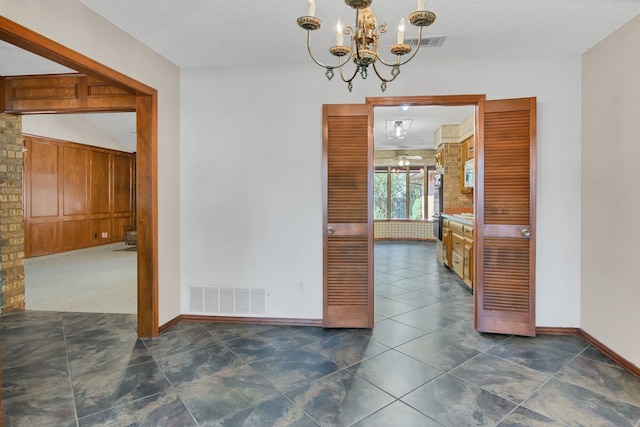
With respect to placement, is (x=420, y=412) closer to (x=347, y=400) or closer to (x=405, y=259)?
(x=347, y=400)

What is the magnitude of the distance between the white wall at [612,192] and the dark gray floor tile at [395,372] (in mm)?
1555

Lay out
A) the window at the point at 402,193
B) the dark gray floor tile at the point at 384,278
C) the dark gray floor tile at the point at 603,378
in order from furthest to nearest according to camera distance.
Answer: the window at the point at 402,193 → the dark gray floor tile at the point at 384,278 → the dark gray floor tile at the point at 603,378

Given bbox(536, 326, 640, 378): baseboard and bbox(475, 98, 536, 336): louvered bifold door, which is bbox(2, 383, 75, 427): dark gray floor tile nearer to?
bbox(475, 98, 536, 336): louvered bifold door

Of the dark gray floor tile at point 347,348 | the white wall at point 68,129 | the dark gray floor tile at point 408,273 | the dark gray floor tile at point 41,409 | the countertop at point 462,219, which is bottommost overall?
the dark gray floor tile at point 41,409

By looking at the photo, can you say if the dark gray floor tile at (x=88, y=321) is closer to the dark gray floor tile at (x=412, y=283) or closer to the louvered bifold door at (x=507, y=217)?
the dark gray floor tile at (x=412, y=283)

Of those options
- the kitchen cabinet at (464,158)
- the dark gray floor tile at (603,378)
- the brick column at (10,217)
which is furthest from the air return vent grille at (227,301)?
the kitchen cabinet at (464,158)

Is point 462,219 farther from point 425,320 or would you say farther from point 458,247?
point 425,320

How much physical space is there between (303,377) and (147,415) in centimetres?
101

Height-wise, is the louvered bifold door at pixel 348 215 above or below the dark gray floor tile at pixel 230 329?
above

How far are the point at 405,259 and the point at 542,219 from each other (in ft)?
13.5

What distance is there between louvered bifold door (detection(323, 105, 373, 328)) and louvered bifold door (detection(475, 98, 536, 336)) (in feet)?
3.55

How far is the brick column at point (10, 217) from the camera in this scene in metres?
3.83

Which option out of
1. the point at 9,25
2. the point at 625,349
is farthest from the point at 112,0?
the point at 625,349

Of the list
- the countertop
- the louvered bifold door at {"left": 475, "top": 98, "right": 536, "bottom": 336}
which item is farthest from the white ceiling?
the countertop
